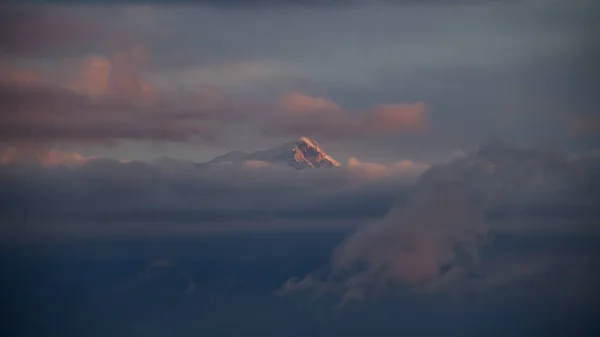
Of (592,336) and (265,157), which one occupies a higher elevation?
(265,157)

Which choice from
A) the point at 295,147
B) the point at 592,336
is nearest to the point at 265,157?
the point at 295,147

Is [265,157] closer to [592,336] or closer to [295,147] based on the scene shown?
[295,147]

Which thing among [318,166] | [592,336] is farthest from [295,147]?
[592,336]

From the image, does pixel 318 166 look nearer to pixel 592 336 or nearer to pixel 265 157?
pixel 265 157

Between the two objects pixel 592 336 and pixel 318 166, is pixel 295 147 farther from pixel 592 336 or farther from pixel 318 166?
pixel 592 336

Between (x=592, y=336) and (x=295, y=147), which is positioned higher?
(x=295, y=147)
